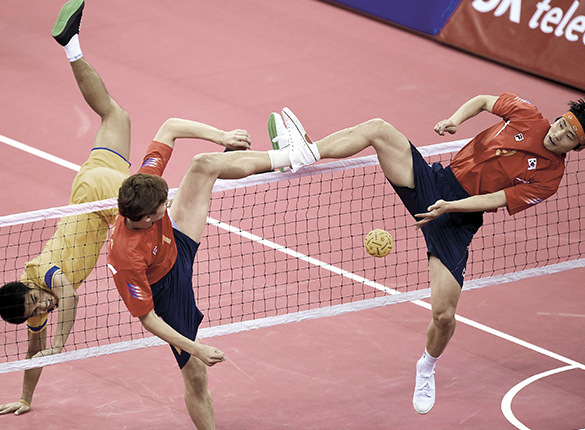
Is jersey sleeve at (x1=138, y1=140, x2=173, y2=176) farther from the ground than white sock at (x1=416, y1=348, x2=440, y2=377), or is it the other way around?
jersey sleeve at (x1=138, y1=140, x2=173, y2=176)

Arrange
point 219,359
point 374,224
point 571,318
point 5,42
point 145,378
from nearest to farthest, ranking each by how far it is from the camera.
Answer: point 219,359
point 145,378
point 571,318
point 374,224
point 5,42

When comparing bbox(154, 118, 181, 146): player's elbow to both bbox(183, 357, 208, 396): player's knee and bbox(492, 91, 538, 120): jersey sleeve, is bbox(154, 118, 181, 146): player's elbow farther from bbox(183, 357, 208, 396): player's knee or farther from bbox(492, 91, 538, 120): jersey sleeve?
bbox(492, 91, 538, 120): jersey sleeve

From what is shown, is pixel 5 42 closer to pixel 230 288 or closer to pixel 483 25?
pixel 230 288

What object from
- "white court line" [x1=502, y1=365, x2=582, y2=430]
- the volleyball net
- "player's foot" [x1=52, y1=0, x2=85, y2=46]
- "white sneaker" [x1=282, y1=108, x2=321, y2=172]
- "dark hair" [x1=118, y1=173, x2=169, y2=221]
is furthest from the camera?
the volleyball net

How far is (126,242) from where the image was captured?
6.17 metres

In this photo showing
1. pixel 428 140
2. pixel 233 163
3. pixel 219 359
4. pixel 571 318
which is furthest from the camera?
pixel 428 140

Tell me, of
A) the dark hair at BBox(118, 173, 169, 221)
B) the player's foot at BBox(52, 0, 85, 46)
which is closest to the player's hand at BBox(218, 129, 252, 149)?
the dark hair at BBox(118, 173, 169, 221)

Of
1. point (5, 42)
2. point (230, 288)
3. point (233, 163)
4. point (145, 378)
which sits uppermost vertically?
point (5, 42)

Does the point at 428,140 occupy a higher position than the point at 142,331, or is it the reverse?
the point at 428,140

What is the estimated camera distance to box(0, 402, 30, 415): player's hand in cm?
788

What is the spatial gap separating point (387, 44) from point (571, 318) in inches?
284

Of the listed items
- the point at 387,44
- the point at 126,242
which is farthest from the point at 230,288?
the point at 387,44

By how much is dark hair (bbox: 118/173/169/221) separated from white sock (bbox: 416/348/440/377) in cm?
305

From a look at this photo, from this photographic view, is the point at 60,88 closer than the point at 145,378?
No
